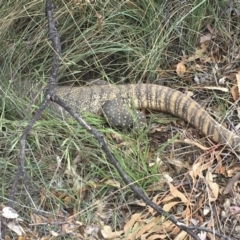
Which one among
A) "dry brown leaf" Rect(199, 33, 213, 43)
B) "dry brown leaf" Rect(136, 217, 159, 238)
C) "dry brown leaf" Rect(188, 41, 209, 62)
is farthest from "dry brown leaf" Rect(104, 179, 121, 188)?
"dry brown leaf" Rect(199, 33, 213, 43)

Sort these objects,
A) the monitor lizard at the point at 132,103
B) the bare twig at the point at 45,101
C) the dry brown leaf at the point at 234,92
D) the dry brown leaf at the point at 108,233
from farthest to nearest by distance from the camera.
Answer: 1. the dry brown leaf at the point at 234,92
2. the monitor lizard at the point at 132,103
3. the dry brown leaf at the point at 108,233
4. the bare twig at the point at 45,101

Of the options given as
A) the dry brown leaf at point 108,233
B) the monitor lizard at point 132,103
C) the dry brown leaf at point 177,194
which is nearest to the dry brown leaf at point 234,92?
the monitor lizard at point 132,103

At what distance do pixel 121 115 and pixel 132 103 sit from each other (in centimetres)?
13

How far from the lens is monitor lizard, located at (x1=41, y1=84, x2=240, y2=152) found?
14.0ft

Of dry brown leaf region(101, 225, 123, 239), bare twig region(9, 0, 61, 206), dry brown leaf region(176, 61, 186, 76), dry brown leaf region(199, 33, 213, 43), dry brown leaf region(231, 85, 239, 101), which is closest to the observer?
bare twig region(9, 0, 61, 206)

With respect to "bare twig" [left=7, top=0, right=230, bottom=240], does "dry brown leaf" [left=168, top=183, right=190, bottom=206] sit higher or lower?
lower

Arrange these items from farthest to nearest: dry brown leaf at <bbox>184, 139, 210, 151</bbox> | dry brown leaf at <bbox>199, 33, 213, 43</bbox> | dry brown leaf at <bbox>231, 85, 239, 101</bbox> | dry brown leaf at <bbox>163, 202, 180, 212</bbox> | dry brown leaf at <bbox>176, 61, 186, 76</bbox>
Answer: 1. dry brown leaf at <bbox>199, 33, 213, 43</bbox>
2. dry brown leaf at <bbox>176, 61, 186, 76</bbox>
3. dry brown leaf at <bbox>231, 85, 239, 101</bbox>
4. dry brown leaf at <bbox>184, 139, 210, 151</bbox>
5. dry brown leaf at <bbox>163, 202, 180, 212</bbox>

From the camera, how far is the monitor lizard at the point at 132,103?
428 cm

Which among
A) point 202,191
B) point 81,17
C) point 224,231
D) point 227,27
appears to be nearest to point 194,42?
point 227,27

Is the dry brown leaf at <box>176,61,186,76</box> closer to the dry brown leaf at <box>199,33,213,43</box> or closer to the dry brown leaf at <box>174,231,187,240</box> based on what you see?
the dry brown leaf at <box>199,33,213,43</box>

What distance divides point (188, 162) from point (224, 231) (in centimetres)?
57

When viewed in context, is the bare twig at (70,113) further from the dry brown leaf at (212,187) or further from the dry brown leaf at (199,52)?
the dry brown leaf at (199,52)

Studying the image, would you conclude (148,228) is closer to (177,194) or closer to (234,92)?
(177,194)

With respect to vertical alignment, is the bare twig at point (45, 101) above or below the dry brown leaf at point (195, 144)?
above
